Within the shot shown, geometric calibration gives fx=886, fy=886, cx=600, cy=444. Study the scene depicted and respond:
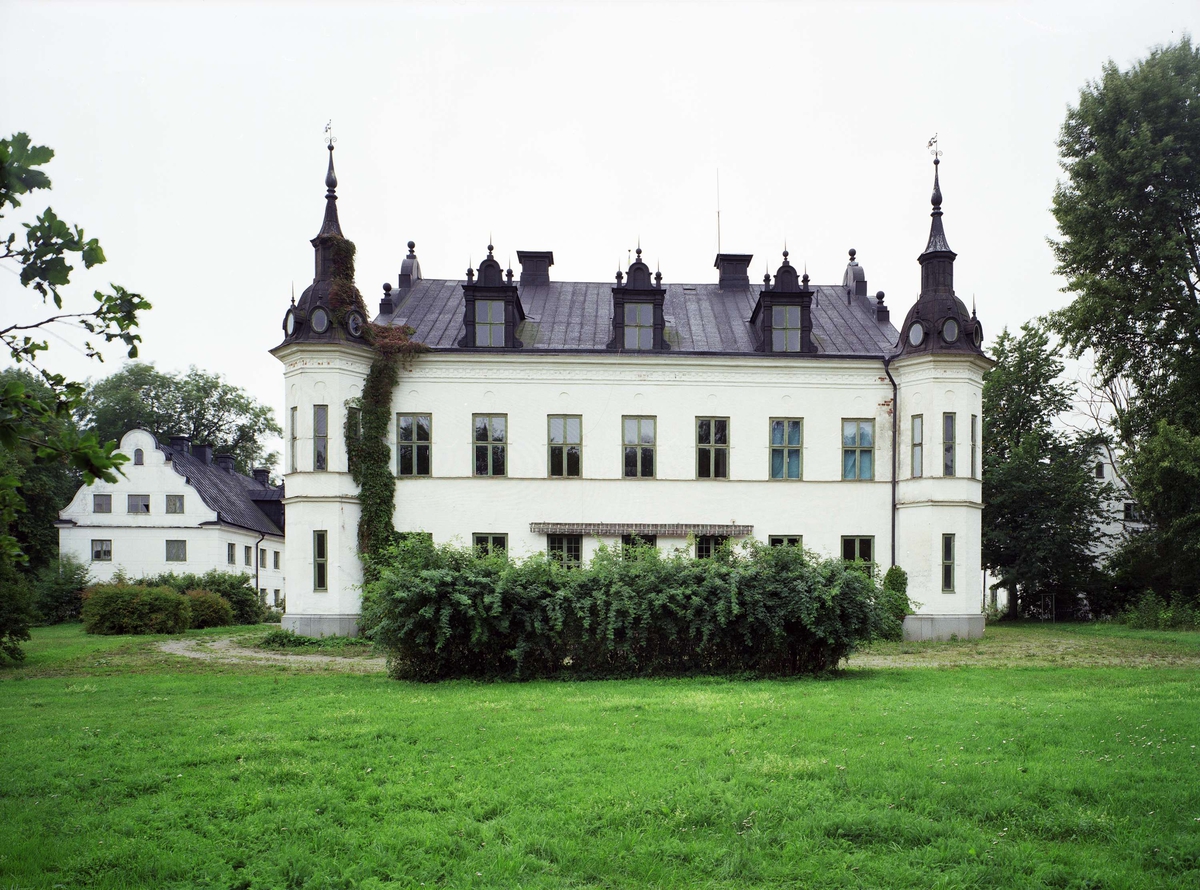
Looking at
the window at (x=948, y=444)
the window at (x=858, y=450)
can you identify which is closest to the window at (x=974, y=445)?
the window at (x=948, y=444)

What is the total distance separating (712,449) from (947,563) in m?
7.60

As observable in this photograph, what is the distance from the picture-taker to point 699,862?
242 inches

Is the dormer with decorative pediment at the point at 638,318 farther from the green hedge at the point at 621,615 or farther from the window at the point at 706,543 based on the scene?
the green hedge at the point at 621,615

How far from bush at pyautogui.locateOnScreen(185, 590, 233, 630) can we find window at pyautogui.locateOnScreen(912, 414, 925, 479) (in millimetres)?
24804

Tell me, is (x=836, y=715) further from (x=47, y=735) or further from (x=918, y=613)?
(x=918, y=613)

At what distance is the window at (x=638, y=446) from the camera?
27281 millimetres

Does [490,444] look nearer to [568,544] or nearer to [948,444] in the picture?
[568,544]

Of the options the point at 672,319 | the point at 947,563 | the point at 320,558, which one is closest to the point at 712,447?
the point at 672,319

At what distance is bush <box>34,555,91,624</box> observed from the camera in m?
35.3

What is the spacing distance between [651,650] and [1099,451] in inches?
1122

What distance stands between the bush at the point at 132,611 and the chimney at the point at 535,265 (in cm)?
1634

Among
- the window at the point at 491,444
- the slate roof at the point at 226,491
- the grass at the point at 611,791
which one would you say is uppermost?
the window at the point at 491,444

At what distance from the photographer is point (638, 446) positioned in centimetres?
2730

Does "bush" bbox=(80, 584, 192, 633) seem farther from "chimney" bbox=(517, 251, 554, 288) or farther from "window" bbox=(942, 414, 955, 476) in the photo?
"window" bbox=(942, 414, 955, 476)
